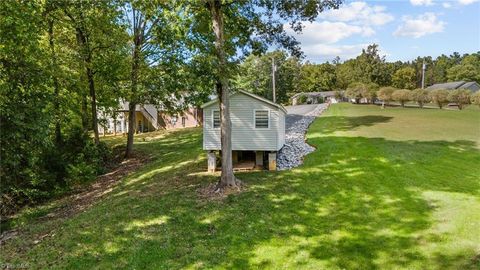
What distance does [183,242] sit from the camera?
359 inches

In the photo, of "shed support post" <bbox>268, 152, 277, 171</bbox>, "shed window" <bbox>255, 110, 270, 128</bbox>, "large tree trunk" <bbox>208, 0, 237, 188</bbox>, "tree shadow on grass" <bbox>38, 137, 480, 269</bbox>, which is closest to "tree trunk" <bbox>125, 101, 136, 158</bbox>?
"tree shadow on grass" <bbox>38, 137, 480, 269</bbox>

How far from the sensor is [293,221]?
10281 millimetres

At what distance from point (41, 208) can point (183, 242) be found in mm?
7183

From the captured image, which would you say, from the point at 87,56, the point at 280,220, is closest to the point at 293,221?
the point at 280,220

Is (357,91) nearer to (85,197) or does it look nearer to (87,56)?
(87,56)

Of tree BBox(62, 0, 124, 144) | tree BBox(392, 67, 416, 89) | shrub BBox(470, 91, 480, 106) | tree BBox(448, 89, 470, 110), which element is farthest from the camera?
tree BBox(392, 67, 416, 89)

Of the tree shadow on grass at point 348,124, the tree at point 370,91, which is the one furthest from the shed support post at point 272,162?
the tree at point 370,91

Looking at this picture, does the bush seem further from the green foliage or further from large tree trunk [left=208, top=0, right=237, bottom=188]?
the green foliage

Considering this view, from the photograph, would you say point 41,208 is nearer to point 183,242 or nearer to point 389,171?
point 183,242

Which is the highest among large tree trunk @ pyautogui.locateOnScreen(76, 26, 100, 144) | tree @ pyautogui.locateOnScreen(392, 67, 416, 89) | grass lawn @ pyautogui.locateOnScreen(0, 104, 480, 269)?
tree @ pyautogui.locateOnScreen(392, 67, 416, 89)

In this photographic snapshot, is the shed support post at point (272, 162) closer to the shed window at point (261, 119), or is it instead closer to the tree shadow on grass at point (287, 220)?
the tree shadow on grass at point (287, 220)

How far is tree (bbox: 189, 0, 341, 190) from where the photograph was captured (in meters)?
12.7

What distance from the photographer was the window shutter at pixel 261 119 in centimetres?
1605

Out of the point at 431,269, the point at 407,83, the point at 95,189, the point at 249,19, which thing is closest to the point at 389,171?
the point at 431,269
